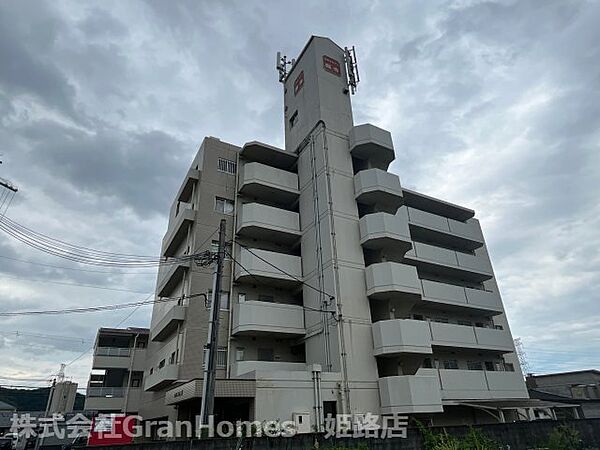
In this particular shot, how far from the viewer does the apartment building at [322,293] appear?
56.2ft

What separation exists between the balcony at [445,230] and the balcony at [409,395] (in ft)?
35.6

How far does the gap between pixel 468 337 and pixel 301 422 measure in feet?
38.4

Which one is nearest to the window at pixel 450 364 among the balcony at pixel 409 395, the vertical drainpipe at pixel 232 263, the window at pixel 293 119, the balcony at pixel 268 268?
the balcony at pixel 409 395

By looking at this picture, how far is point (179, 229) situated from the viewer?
23.3 m

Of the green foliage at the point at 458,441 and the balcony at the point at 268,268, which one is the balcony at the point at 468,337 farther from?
the green foliage at the point at 458,441

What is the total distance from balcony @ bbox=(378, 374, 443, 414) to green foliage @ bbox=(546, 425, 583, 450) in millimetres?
4348

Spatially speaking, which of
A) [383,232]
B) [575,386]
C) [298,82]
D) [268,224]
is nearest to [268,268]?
[268,224]

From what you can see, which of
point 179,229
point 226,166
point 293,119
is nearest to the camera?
point 179,229

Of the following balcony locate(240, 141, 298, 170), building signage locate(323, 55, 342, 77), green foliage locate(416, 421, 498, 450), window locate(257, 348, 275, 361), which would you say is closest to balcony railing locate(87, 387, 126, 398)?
window locate(257, 348, 275, 361)

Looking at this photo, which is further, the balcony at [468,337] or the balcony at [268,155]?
the balcony at [268,155]

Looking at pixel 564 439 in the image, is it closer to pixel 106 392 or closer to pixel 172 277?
pixel 172 277

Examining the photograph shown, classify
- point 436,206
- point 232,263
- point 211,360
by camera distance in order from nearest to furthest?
point 211,360, point 232,263, point 436,206

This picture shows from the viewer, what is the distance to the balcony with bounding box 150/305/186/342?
19938 mm

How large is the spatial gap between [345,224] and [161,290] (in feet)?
41.5
